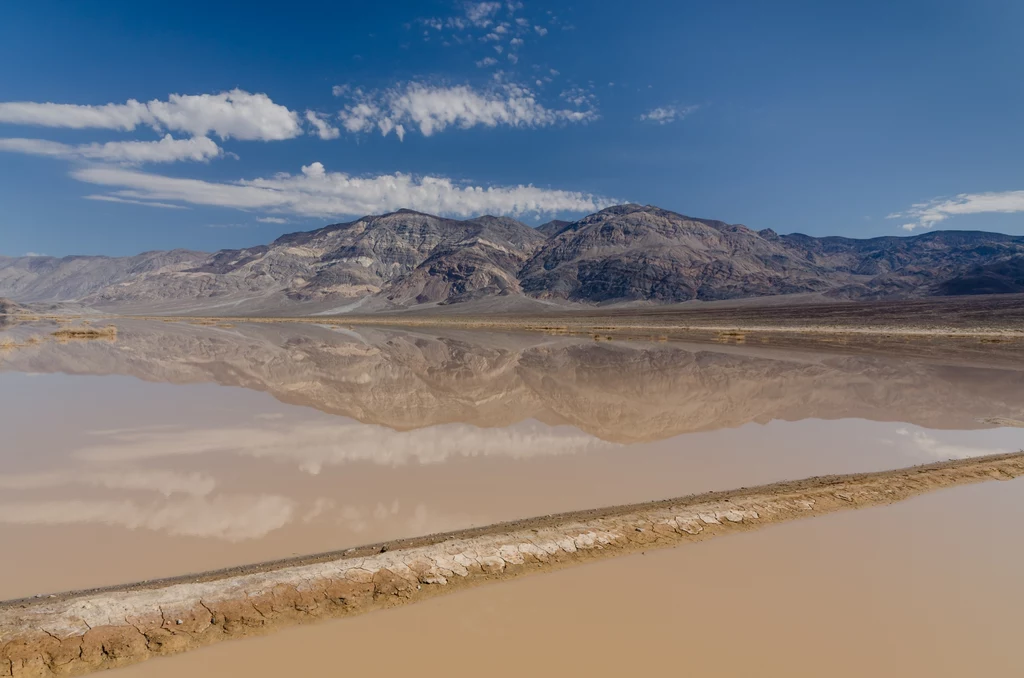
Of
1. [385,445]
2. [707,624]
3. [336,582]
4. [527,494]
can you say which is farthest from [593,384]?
[336,582]

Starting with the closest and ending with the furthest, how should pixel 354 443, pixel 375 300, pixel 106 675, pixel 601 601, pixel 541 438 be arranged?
pixel 106 675, pixel 601 601, pixel 354 443, pixel 541 438, pixel 375 300

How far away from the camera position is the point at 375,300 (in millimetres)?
161375

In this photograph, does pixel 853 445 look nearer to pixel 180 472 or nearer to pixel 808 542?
pixel 808 542

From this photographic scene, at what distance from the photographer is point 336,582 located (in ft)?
15.7

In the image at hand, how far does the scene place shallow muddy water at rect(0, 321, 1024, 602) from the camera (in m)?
5.95

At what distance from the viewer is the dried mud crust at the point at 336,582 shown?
4.04 meters

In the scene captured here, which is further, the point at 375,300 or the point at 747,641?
the point at 375,300

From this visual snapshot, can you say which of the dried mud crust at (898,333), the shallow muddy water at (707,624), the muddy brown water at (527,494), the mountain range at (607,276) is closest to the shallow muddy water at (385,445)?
the muddy brown water at (527,494)

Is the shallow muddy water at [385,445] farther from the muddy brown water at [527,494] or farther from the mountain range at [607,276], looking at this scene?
the mountain range at [607,276]

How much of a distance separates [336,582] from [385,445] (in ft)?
17.4

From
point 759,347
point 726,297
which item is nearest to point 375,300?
point 726,297

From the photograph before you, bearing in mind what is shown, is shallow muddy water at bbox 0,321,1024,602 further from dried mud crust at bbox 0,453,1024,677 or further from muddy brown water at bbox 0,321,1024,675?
dried mud crust at bbox 0,453,1024,677

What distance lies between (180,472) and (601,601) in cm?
696

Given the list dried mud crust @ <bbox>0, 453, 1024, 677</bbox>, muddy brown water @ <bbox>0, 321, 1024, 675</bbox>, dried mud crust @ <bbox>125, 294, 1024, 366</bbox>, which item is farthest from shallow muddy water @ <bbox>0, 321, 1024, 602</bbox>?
dried mud crust @ <bbox>125, 294, 1024, 366</bbox>
